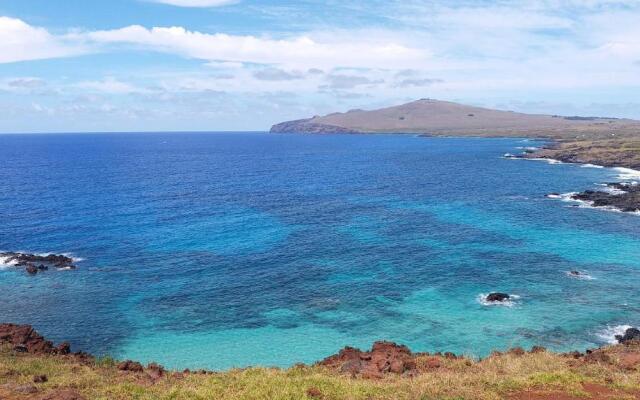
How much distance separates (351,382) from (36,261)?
57.1 metres

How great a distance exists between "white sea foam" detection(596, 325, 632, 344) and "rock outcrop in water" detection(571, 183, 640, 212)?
6003cm

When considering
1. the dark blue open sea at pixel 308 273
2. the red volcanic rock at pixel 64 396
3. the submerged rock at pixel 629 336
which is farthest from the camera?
the dark blue open sea at pixel 308 273

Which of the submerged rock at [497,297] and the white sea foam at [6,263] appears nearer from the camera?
the submerged rock at [497,297]

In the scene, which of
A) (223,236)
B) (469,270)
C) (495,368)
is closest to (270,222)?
(223,236)

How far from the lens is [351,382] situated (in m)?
26.4

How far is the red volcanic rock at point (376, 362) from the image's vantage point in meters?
30.1

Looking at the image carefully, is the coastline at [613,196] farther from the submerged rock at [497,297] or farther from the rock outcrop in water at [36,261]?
the rock outcrop in water at [36,261]

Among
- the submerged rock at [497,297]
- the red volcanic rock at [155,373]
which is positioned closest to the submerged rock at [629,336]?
the submerged rock at [497,297]

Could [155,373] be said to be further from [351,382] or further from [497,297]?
[497,297]

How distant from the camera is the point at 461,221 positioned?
3684 inches

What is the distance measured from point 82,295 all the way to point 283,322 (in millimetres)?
24037

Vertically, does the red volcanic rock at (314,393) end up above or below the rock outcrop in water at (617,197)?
above

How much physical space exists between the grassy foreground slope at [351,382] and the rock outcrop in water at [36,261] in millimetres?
35690

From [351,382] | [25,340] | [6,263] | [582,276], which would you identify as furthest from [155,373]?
[582,276]
